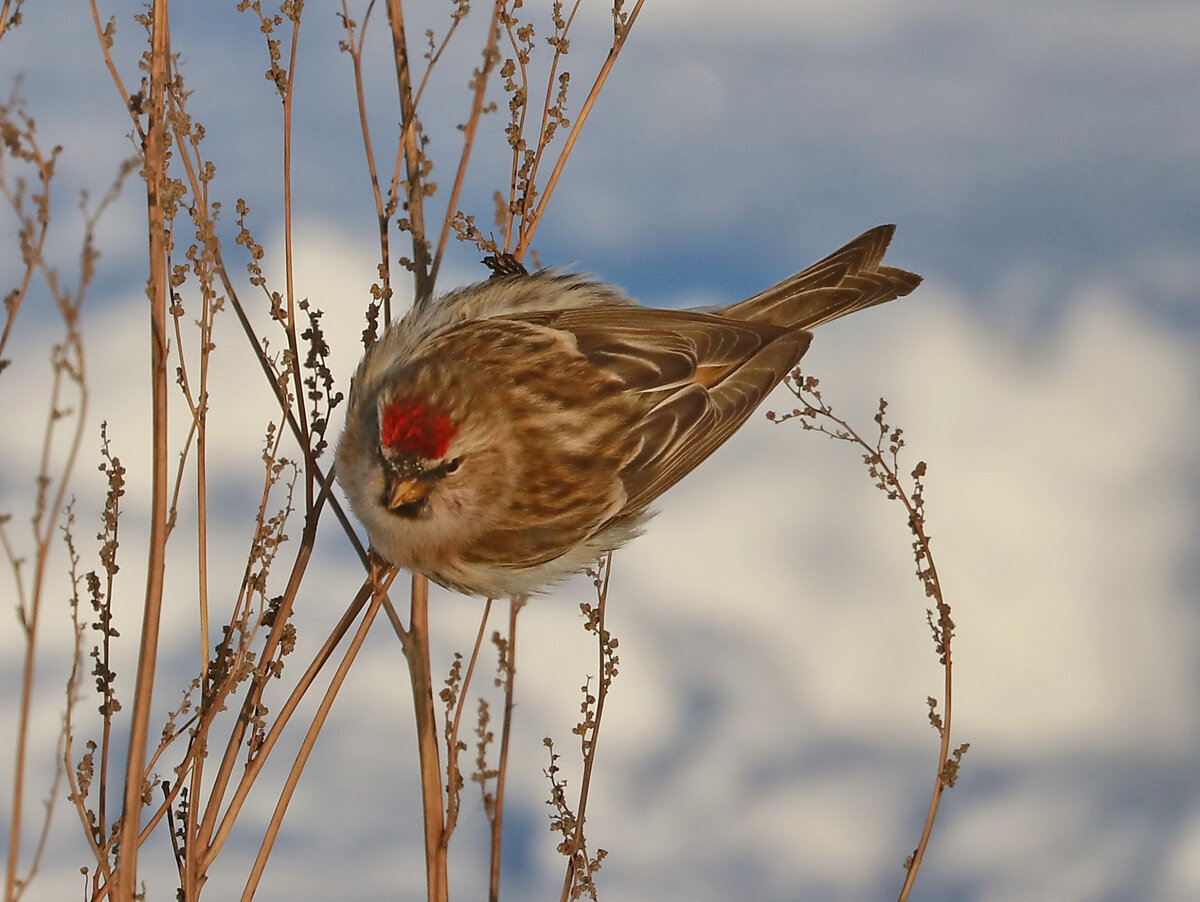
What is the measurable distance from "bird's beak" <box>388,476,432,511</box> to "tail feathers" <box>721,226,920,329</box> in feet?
3.13

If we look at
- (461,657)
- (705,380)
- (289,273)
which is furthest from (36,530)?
(705,380)

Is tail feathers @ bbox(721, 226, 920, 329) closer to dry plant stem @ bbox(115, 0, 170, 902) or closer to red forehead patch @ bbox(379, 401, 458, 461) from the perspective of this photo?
red forehead patch @ bbox(379, 401, 458, 461)

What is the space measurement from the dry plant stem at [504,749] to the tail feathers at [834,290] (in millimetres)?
915

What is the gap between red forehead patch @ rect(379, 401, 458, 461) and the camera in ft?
7.06

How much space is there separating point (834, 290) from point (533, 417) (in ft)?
2.73

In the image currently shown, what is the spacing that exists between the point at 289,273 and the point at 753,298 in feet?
3.82

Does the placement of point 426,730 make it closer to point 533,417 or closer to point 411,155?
point 533,417

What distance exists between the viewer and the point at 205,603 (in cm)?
202

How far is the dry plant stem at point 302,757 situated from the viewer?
1.91 m

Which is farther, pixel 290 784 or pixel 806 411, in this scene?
pixel 806 411

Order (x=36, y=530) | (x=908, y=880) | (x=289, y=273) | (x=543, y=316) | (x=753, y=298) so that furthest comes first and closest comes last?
(x=753, y=298) → (x=543, y=316) → (x=908, y=880) → (x=289, y=273) → (x=36, y=530)

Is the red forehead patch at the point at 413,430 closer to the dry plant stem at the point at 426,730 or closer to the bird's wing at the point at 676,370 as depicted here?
the dry plant stem at the point at 426,730

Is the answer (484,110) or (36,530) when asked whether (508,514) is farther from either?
(36,530)

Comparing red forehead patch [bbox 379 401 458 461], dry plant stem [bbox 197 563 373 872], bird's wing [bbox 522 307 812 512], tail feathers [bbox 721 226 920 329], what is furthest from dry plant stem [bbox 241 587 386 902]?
tail feathers [bbox 721 226 920 329]
